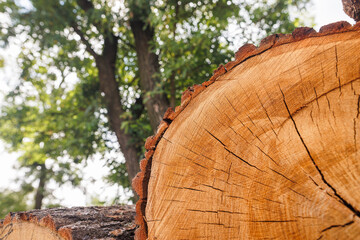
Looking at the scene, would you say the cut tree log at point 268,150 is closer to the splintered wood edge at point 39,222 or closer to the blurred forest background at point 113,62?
the splintered wood edge at point 39,222

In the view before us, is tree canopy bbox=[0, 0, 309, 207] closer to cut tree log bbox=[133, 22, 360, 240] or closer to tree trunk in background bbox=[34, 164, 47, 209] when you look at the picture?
tree trunk in background bbox=[34, 164, 47, 209]

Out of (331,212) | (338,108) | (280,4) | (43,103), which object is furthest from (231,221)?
(43,103)

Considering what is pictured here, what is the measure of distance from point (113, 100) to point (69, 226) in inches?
172

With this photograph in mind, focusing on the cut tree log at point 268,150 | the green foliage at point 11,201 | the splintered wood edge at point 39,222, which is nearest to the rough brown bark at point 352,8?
the cut tree log at point 268,150

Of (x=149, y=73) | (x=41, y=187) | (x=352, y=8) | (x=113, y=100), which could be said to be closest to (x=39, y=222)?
(x=352, y=8)

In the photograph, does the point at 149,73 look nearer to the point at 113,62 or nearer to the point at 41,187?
the point at 113,62

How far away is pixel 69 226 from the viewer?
1.64 meters

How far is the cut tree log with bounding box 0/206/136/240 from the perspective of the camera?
162 cm

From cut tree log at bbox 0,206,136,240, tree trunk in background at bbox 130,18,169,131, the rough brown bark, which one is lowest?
cut tree log at bbox 0,206,136,240

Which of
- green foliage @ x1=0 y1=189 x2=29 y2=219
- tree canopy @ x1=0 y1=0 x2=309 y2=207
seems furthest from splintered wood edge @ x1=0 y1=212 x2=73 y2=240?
green foliage @ x1=0 y1=189 x2=29 y2=219

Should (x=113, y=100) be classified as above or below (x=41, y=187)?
above

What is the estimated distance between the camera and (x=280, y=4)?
17.4 ft

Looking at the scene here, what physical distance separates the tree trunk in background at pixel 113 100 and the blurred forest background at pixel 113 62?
0.8 inches

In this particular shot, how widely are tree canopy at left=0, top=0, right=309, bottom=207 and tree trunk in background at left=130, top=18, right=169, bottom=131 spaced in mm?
19
